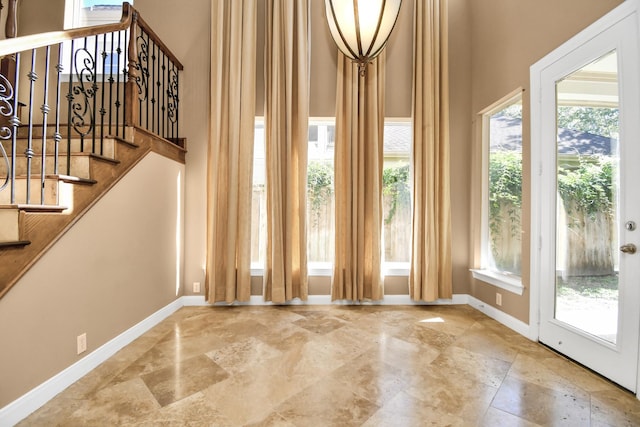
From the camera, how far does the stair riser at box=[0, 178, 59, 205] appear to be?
68.9 inches

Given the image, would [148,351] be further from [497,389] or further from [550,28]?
[550,28]

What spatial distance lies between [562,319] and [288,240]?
2.68m

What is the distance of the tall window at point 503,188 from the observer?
113 inches

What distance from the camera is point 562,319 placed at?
2256 millimetres

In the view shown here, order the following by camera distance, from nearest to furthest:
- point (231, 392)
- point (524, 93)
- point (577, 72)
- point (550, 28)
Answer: point (231, 392), point (577, 72), point (550, 28), point (524, 93)

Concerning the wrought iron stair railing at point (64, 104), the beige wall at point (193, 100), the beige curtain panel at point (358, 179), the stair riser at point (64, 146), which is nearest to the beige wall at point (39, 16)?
the wrought iron stair railing at point (64, 104)

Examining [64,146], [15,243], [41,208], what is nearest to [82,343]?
[15,243]

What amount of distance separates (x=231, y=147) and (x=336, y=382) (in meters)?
2.65

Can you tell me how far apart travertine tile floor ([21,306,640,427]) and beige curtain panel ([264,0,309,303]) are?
68 cm

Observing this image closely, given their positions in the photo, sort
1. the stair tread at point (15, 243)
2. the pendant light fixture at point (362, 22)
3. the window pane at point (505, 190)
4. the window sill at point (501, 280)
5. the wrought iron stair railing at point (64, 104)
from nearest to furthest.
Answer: the stair tread at point (15, 243)
the wrought iron stair railing at point (64, 104)
the pendant light fixture at point (362, 22)
the window sill at point (501, 280)
the window pane at point (505, 190)

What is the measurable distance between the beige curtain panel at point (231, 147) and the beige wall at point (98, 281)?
18.9 inches

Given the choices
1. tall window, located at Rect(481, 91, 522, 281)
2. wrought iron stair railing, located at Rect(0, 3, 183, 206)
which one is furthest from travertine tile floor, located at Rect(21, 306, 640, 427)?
wrought iron stair railing, located at Rect(0, 3, 183, 206)

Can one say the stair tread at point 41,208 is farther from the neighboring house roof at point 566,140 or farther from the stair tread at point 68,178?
the neighboring house roof at point 566,140

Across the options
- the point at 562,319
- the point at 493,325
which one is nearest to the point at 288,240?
the point at 493,325
